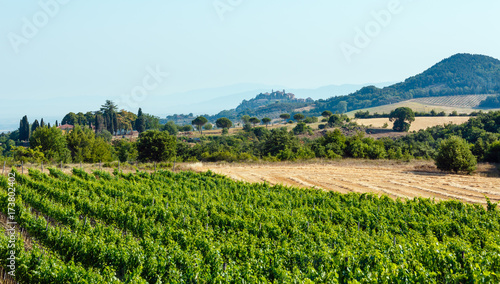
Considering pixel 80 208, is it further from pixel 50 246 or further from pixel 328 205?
pixel 328 205

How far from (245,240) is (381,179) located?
22.8 meters

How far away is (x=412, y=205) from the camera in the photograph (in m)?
18.2

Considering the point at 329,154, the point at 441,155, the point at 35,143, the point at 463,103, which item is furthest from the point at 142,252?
the point at 463,103

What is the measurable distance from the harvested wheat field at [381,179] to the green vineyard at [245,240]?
7.53 metres

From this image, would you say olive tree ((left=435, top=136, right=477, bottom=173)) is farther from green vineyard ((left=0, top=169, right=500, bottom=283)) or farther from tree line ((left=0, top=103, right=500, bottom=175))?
green vineyard ((left=0, top=169, right=500, bottom=283))

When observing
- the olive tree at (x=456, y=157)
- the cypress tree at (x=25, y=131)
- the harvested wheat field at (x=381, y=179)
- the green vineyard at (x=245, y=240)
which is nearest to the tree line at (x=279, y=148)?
the olive tree at (x=456, y=157)

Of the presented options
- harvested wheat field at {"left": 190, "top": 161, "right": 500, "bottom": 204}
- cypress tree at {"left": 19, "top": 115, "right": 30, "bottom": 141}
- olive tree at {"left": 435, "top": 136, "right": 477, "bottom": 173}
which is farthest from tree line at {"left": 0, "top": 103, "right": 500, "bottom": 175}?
cypress tree at {"left": 19, "top": 115, "right": 30, "bottom": 141}

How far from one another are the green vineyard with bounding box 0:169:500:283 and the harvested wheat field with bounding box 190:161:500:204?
24.7 ft

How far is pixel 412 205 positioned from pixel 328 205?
170 inches

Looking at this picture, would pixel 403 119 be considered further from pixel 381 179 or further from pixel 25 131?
pixel 25 131

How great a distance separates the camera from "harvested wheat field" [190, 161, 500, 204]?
25941 millimetres

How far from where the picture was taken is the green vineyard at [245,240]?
9312mm

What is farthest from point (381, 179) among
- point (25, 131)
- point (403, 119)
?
point (25, 131)

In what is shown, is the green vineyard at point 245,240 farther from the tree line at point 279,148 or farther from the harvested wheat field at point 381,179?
the tree line at point 279,148
